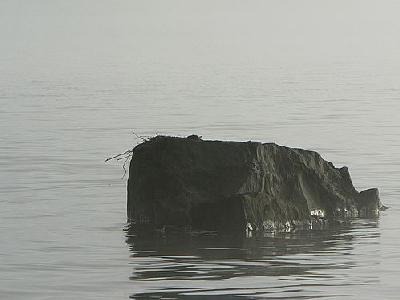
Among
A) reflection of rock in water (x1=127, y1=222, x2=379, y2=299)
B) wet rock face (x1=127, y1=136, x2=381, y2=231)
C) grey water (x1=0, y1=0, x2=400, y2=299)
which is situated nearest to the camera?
reflection of rock in water (x1=127, y1=222, x2=379, y2=299)

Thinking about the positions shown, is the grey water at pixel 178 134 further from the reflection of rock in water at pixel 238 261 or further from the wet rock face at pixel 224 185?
the wet rock face at pixel 224 185

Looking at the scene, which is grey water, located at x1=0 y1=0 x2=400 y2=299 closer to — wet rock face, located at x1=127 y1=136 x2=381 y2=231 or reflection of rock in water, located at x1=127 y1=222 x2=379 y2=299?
reflection of rock in water, located at x1=127 y1=222 x2=379 y2=299

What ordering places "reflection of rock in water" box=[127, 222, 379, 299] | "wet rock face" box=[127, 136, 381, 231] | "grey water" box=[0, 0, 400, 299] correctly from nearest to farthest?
"reflection of rock in water" box=[127, 222, 379, 299] < "grey water" box=[0, 0, 400, 299] < "wet rock face" box=[127, 136, 381, 231]

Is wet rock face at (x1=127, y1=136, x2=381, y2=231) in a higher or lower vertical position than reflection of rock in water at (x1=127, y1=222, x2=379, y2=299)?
higher

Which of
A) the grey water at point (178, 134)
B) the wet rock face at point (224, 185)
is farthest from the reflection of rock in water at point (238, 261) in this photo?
the wet rock face at point (224, 185)

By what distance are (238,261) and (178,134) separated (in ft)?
64.7

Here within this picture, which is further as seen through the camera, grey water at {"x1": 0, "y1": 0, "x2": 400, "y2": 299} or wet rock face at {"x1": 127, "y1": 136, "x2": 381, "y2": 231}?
wet rock face at {"x1": 127, "y1": 136, "x2": 381, "y2": 231}

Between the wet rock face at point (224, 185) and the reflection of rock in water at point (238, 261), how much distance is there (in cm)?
28

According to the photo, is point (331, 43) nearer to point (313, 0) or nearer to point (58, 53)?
point (58, 53)

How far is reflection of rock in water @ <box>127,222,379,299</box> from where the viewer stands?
15523 mm

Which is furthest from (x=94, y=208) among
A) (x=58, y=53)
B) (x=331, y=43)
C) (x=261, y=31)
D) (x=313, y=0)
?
(x=313, y=0)

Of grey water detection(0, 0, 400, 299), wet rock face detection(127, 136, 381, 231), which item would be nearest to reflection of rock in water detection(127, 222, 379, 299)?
grey water detection(0, 0, 400, 299)

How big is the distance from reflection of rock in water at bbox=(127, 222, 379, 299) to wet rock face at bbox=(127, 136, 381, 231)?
28 centimetres

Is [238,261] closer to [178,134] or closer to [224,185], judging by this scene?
[224,185]
